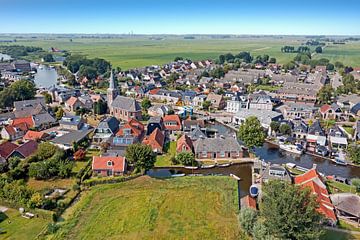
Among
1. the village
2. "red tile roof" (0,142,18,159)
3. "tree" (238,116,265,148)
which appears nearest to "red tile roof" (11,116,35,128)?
the village

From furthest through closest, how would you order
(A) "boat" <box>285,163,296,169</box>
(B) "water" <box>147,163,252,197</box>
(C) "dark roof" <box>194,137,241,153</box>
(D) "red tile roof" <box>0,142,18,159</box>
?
1. (C) "dark roof" <box>194,137,241,153</box>
2. (A) "boat" <box>285,163,296,169</box>
3. (D) "red tile roof" <box>0,142,18,159</box>
4. (B) "water" <box>147,163,252,197</box>

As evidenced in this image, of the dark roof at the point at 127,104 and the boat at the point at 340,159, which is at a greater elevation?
the dark roof at the point at 127,104

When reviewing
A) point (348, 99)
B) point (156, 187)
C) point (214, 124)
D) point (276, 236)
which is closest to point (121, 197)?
point (156, 187)

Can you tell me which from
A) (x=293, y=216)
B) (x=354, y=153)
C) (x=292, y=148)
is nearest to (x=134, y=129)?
(x=292, y=148)

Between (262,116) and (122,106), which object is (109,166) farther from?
(262,116)

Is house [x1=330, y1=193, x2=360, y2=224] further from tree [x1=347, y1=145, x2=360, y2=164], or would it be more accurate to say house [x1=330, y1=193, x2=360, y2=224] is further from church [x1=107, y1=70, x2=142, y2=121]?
church [x1=107, y1=70, x2=142, y2=121]

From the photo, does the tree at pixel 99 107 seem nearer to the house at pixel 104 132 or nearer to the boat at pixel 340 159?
the house at pixel 104 132

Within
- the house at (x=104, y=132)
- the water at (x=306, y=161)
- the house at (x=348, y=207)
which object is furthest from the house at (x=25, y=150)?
the house at (x=348, y=207)
